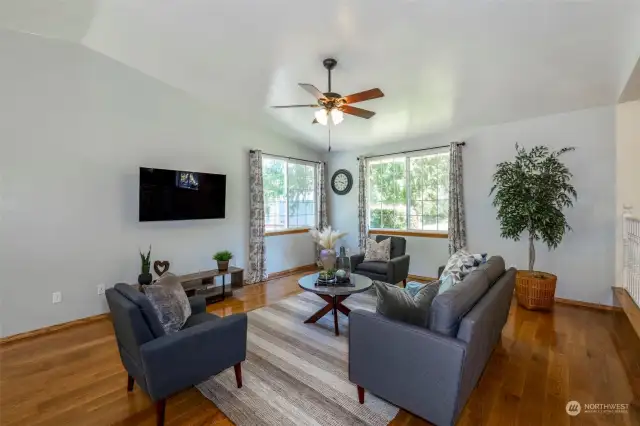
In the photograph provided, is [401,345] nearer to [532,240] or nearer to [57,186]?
[532,240]

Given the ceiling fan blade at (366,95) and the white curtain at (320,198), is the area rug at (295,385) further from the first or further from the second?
the white curtain at (320,198)

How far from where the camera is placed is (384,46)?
2.93 meters

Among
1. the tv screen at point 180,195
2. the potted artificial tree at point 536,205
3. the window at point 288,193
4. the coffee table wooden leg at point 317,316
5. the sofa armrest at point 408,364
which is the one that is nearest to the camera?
the sofa armrest at point 408,364

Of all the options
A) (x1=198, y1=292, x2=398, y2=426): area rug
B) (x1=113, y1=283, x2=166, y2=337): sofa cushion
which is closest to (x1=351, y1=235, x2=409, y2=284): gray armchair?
(x1=198, y1=292, x2=398, y2=426): area rug

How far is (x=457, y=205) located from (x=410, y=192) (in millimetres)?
952

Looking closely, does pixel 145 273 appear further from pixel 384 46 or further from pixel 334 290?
pixel 384 46

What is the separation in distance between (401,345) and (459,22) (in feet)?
8.56

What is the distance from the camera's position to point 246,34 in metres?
2.99

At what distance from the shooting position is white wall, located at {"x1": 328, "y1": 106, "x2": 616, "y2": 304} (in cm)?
379

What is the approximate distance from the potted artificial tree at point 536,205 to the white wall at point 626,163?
467mm

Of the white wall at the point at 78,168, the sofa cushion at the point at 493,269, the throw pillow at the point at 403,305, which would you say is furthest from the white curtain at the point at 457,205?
the white wall at the point at 78,168

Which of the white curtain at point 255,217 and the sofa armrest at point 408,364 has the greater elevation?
the white curtain at point 255,217

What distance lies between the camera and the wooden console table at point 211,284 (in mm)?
4223

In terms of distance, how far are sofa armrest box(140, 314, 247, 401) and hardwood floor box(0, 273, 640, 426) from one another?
0.98ft
